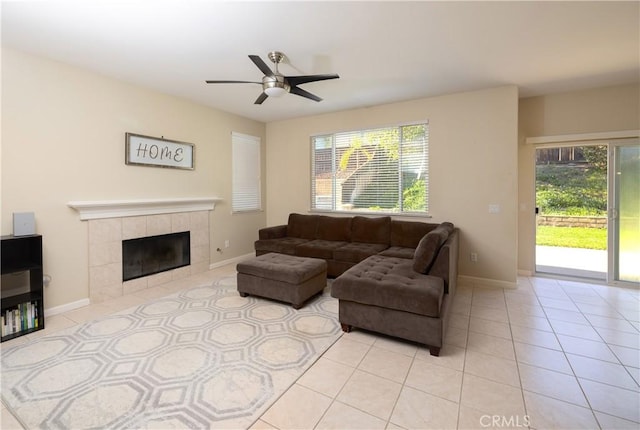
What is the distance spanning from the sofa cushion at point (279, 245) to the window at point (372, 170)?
1050 mm

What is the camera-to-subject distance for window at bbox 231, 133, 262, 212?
538 centimetres

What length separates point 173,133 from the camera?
4.29m

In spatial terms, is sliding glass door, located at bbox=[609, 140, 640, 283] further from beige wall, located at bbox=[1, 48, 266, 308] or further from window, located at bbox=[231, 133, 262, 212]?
beige wall, located at bbox=[1, 48, 266, 308]

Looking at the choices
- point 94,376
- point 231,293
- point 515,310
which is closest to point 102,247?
point 231,293

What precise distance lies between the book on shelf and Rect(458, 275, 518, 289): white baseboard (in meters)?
5.17

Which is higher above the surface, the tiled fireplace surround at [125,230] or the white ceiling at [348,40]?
the white ceiling at [348,40]

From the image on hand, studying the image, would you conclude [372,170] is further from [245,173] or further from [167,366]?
[167,366]

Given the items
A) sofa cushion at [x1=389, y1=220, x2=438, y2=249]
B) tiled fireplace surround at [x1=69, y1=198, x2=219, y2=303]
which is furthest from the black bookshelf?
sofa cushion at [x1=389, y1=220, x2=438, y2=249]

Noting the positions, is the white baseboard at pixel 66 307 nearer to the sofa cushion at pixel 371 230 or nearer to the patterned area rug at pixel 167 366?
the patterned area rug at pixel 167 366

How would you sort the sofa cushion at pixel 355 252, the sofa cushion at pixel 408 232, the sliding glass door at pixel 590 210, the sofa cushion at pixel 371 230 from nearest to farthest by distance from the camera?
the sliding glass door at pixel 590 210 → the sofa cushion at pixel 355 252 → the sofa cushion at pixel 408 232 → the sofa cushion at pixel 371 230

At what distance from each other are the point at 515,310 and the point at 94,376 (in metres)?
4.07

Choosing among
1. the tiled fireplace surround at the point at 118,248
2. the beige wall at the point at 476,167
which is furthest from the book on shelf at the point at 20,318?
the beige wall at the point at 476,167

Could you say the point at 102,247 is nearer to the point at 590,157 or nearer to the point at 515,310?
the point at 515,310

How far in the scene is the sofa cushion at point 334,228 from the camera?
4.90m
